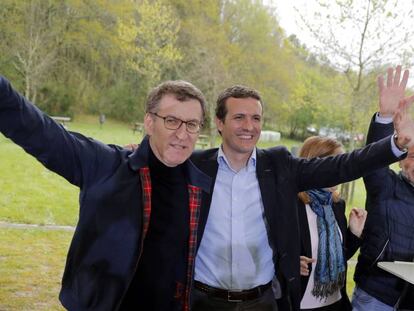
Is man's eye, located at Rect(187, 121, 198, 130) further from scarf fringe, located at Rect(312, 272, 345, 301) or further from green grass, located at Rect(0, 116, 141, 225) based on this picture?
green grass, located at Rect(0, 116, 141, 225)

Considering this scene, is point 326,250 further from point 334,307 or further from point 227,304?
point 227,304

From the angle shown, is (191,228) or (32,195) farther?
(32,195)

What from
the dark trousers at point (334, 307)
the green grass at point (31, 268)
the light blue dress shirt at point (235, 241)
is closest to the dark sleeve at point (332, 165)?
the light blue dress shirt at point (235, 241)

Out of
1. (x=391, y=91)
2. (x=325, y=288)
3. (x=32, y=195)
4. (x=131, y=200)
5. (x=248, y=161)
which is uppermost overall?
(x=391, y=91)

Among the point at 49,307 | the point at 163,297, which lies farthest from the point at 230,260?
the point at 49,307

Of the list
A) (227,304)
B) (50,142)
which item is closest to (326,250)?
(227,304)

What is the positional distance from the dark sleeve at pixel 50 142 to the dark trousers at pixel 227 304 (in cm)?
98

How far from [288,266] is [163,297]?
0.78 metres

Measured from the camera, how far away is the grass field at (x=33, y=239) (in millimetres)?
3928

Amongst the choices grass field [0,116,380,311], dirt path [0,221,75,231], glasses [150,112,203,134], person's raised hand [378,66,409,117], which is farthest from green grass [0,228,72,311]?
person's raised hand [378,66,409,117]

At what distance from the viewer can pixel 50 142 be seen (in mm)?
1509

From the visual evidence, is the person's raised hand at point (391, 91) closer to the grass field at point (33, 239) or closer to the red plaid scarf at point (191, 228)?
the red plaid scarf at point (191, 228)

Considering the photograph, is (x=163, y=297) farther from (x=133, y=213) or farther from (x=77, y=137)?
(x=77, y=137)

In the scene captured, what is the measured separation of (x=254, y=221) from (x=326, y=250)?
2.17 feet
